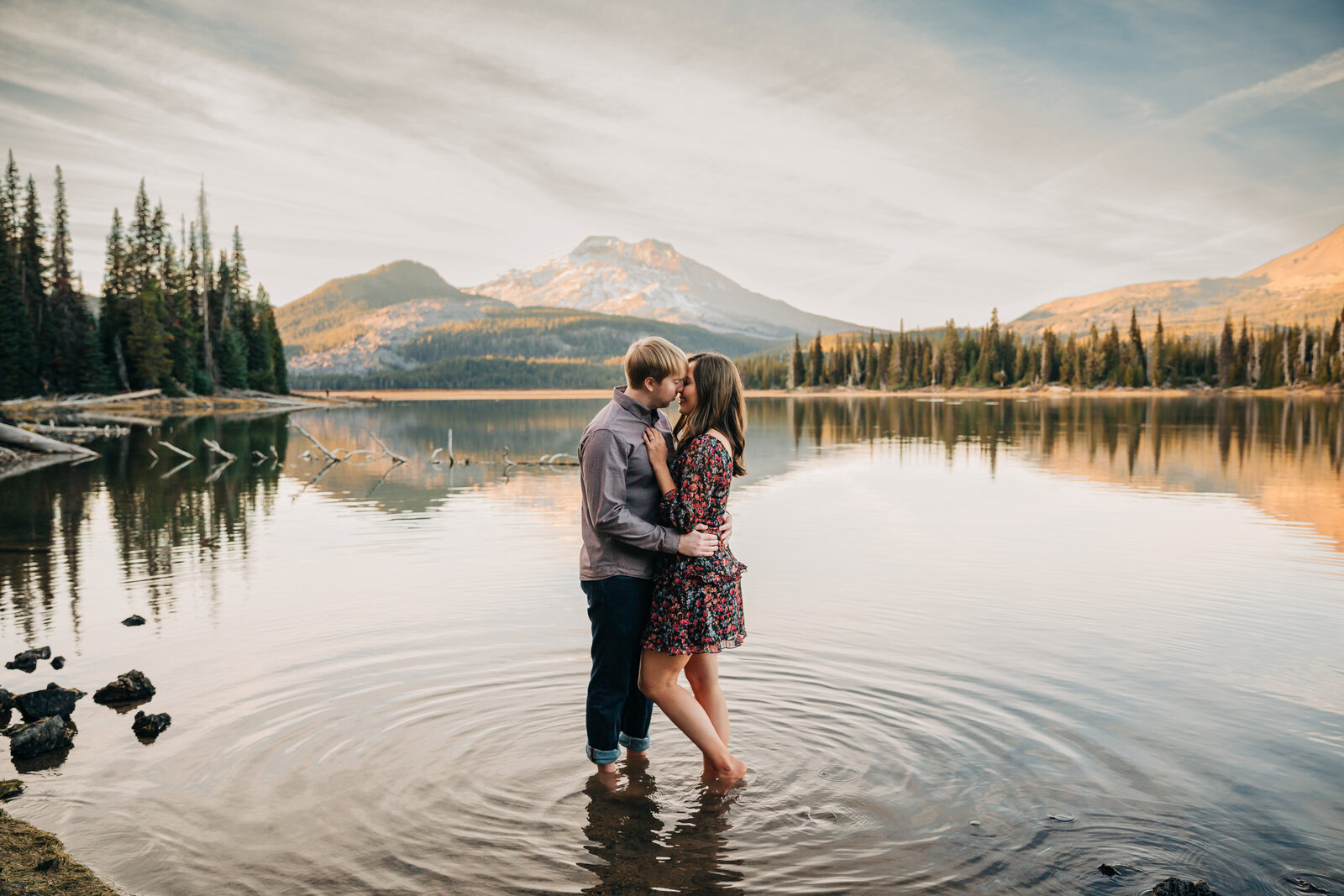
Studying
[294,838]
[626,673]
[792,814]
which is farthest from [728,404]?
[294,838]

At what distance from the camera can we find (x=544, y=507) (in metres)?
23.1

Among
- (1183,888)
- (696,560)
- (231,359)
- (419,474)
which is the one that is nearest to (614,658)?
(696,560)

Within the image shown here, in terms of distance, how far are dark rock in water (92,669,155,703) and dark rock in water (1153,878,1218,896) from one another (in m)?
7.97

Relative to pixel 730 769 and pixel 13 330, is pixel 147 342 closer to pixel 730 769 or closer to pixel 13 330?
pixel 13 330

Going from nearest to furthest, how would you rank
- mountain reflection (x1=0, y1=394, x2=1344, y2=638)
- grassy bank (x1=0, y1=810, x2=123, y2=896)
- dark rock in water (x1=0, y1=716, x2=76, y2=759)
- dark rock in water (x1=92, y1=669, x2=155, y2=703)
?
grassy bank (x1=0, y1=810, x2=123, y2=896) → dark rock in water (x1=0, y1=716, x2=76, y2=759) → dark rock in water (x1=92, y1=669, x2=155, y2=703) → mountain reflection (x1=0, y1=394, x2=1344, y2=638)

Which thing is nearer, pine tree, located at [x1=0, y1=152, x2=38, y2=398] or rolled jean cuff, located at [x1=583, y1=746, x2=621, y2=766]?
rolled jean cuff, located at [x1=583, y1=746, x2=621, y2=766]

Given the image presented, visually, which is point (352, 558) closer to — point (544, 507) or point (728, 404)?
point (544, 507)

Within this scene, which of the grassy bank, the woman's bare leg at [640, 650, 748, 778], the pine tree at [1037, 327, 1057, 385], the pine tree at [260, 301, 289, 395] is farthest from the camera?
the pine tree at [1037, 327, 1057, 385]

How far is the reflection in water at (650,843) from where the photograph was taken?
5.14m

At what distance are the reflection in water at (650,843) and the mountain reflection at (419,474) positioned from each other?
318 inches

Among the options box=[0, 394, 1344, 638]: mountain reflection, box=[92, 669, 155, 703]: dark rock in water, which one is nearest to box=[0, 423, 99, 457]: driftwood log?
box=[0, 394, 1344, 638]: mountain reflection

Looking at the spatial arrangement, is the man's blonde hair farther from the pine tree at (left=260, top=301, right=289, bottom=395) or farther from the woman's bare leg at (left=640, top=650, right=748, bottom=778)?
the pine tree at (left=260, top=301, right=289, bottom=395)

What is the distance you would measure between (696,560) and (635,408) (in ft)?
3.42

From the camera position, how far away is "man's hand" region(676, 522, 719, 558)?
18.8 ft
